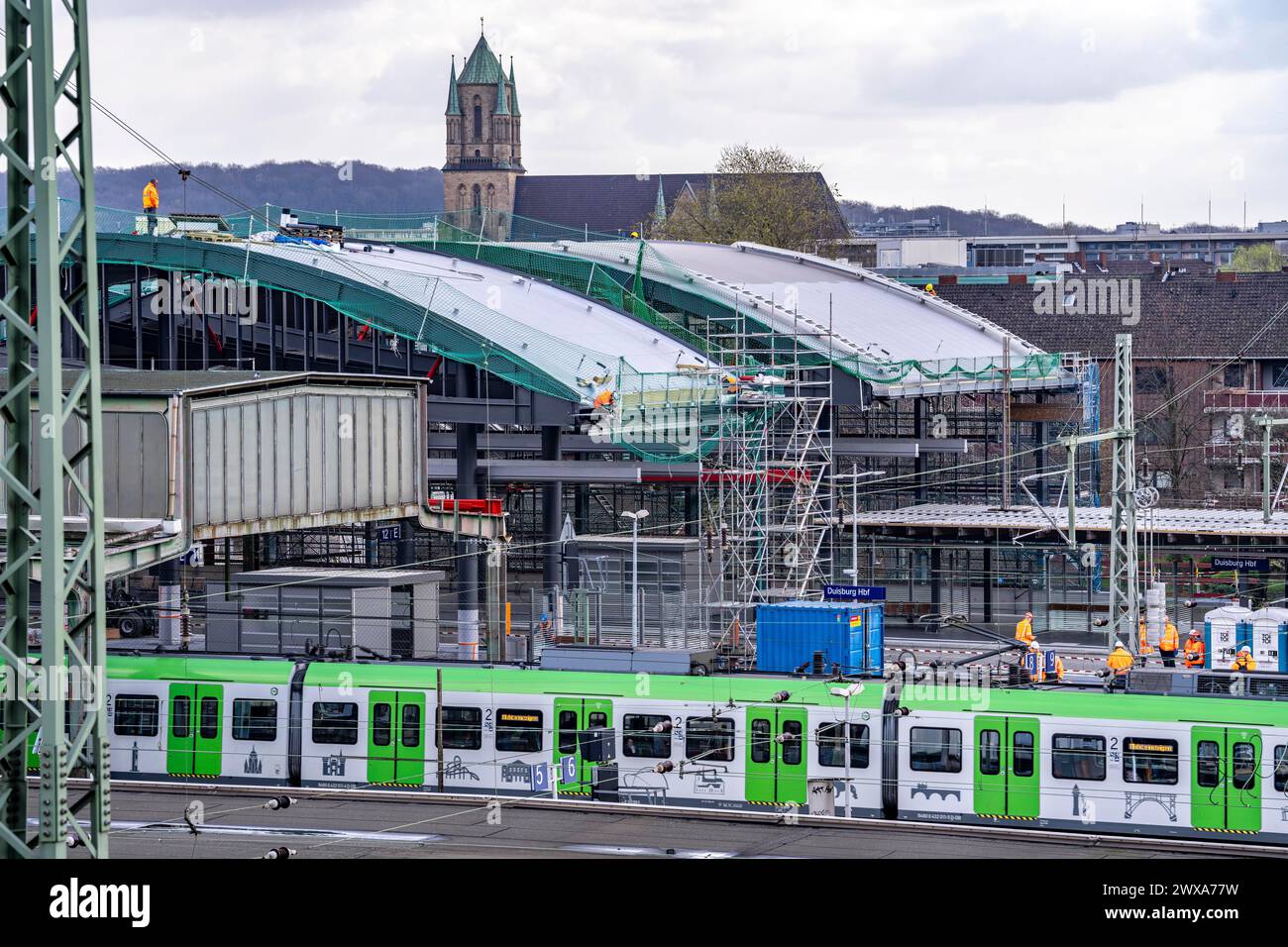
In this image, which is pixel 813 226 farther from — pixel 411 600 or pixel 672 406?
pixel 411 600

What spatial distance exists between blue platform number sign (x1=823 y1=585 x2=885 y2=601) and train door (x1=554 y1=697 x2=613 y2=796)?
8.76 m

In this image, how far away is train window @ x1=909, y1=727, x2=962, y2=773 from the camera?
24.4 meters

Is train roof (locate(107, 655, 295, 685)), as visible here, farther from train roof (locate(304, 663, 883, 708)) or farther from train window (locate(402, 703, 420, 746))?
train window (locate(402, 703, 420, 746))

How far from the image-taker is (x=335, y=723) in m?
27.2

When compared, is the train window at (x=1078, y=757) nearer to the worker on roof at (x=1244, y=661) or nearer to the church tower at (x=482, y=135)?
the worker on roof at (x=1244, y=661)

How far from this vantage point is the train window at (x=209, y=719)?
27.8m

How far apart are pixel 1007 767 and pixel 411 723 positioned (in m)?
9.12

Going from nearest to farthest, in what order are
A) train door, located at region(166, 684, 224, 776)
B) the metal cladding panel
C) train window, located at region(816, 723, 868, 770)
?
the metal cladding panel, train window, located at region(816, 723, 868, 770), train door, located at region(166, 684, 224, 776)

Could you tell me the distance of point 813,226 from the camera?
96625 millimetres

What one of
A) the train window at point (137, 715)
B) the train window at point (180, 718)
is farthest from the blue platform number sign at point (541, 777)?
the train window at point (137, 715)

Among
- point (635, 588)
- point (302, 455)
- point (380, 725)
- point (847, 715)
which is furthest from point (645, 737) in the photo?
point (635, 588)

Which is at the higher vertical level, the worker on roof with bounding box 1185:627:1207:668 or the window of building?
the window of building

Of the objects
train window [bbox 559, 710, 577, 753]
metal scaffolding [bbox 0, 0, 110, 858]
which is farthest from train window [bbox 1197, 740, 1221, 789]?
metal scaffolding [bbox 0, 0, 110, 858]
